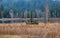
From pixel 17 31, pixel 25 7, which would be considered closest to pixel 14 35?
pixel 17 31

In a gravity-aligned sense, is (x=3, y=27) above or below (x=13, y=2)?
below

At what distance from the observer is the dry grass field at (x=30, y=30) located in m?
1.34

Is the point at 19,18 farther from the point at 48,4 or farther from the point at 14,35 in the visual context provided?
the point at 48,4

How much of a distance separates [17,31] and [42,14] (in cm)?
32

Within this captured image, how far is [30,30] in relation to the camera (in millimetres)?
1382

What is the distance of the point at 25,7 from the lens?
4.61 feet

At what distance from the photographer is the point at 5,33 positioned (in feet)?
4.58

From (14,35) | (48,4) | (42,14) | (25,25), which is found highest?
(48,4)

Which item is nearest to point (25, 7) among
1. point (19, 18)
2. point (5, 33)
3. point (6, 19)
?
point (19, 18)

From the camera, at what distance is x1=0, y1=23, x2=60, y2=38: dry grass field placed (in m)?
1.34

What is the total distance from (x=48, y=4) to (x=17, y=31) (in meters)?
0.43

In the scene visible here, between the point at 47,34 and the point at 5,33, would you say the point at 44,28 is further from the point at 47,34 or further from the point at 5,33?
the point at 5,33

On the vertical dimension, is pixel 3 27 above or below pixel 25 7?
below

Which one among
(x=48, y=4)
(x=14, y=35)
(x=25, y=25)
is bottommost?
(x=14, y=35)
